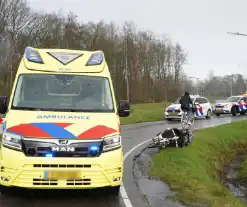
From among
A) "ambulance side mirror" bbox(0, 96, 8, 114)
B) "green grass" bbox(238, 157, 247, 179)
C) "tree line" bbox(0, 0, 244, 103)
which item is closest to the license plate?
"ambulance side mirror" bbox(0, 96, 8, 114)

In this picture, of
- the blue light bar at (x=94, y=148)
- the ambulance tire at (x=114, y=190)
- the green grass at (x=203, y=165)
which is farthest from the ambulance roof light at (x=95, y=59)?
the green grass at (x=203, y=165)

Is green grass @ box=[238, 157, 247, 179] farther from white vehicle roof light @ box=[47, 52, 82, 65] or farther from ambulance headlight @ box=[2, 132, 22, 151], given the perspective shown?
ambulance headlight @ box=[2, 132, 22, 151]

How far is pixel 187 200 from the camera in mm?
6934

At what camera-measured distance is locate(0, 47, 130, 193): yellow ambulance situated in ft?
18.9

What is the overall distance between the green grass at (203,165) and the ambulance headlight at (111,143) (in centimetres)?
175

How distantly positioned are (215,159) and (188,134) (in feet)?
8.28

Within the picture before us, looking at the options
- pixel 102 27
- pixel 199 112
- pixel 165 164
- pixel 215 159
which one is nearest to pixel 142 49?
pixel 102 27

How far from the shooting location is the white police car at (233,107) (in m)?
32.0

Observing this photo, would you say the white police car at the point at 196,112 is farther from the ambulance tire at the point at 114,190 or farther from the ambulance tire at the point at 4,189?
the ambulance tire at the point at 4,189

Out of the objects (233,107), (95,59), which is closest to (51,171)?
(95,59)

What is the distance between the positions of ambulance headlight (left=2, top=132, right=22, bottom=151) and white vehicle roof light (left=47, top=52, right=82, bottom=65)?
199 cm

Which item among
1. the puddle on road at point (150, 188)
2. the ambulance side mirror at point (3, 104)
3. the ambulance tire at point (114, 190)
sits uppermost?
the ambulance side mirror at point (3, 104)

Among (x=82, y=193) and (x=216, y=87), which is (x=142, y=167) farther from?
(x=216, y=87)

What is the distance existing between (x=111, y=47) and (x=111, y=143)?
58.2m
